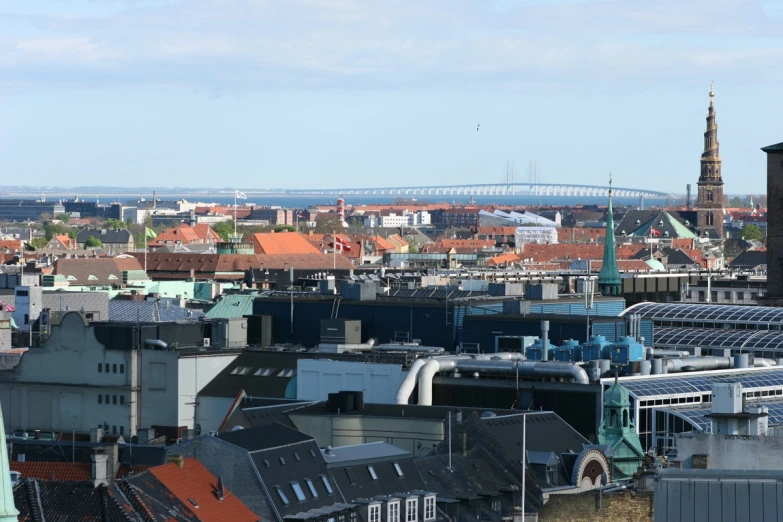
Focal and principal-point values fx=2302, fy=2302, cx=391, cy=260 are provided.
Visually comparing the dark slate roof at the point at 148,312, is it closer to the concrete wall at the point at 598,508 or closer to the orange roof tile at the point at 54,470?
the orange roof tile at the point at 54,470

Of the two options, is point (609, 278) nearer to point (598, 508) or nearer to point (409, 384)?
point (409, 384)

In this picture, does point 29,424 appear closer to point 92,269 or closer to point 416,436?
point 416,436

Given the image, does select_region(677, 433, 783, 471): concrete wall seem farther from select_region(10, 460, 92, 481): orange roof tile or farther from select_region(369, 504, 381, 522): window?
select_region(10, 460, 92, 481): orange roof tile

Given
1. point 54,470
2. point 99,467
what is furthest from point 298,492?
point 54,470

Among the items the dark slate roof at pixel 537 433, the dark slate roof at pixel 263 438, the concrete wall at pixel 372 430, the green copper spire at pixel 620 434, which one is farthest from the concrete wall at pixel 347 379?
the dark slate roof at pixel 263 438

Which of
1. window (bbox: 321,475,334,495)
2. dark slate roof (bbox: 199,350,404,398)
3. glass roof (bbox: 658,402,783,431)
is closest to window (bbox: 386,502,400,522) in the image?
window (bbox: 321,475,334,495)

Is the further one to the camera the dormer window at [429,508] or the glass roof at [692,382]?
the glass roof at [692,382]
